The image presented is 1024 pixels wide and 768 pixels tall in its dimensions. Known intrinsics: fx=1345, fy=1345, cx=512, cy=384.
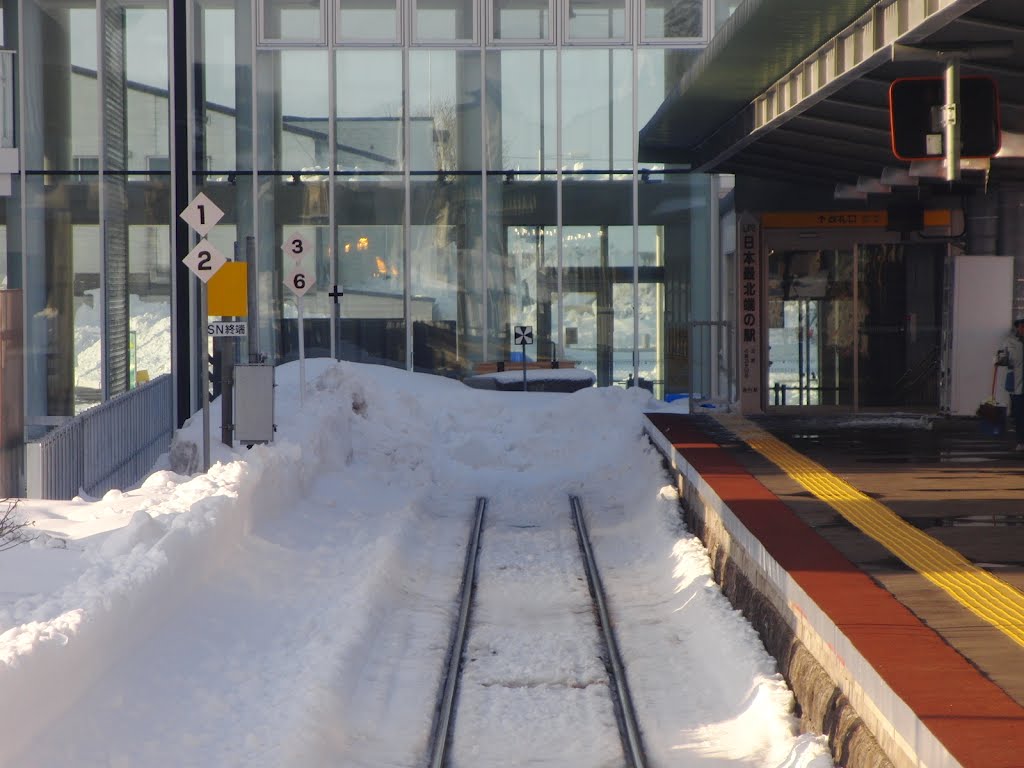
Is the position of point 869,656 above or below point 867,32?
below

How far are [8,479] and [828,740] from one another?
10.5 metres

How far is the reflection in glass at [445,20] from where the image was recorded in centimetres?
2998

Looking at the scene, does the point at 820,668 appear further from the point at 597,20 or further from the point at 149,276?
the point at 149,276

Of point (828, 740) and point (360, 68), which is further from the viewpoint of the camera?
point (360, 68)

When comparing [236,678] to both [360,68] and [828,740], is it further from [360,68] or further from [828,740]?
[360,68]

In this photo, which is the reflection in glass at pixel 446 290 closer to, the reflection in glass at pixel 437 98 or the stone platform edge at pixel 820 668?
the reflection in glass at pixel 437 98

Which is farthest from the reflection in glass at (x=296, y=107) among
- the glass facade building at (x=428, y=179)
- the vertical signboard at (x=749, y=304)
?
the vertical signboard at (x=749, y=304)

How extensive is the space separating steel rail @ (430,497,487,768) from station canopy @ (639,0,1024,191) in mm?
5978

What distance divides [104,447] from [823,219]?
11.4 m

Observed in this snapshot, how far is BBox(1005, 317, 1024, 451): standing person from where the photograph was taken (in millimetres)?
16062

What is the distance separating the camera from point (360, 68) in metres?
30.0

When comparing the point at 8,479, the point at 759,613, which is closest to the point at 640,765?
the point at 759,613

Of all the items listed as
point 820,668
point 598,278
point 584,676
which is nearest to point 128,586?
point 584,676

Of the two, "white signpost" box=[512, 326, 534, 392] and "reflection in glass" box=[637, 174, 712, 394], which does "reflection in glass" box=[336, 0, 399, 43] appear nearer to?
"reflection in glass" box=[637, 174, 712, 394]
